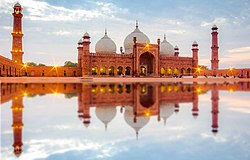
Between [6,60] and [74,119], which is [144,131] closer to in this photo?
[74,119]

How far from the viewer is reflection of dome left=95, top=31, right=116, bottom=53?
34.8 m

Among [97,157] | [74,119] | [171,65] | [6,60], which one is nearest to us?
[97,157]

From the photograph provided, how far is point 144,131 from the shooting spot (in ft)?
7.00

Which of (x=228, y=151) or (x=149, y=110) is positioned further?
(x=149, y=110)

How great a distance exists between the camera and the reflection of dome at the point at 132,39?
1395 inches

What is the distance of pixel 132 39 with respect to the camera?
35.7 meters

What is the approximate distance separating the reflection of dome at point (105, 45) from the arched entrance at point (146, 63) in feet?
14.1

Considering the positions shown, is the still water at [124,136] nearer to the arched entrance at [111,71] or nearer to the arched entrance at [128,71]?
the arched entrance at [111,71]

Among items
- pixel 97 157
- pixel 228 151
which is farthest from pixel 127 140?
pixel 228 151

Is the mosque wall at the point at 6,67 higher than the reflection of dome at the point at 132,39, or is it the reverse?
the reflection of dome at the point at 132,39

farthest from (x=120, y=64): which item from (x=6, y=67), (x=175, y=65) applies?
(x=6, y=67)

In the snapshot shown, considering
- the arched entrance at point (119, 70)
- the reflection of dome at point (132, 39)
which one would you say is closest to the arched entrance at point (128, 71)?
the arched entrance at point (119, 70)

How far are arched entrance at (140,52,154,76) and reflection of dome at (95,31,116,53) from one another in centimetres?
430

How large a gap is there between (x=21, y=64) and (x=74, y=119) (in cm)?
3198
